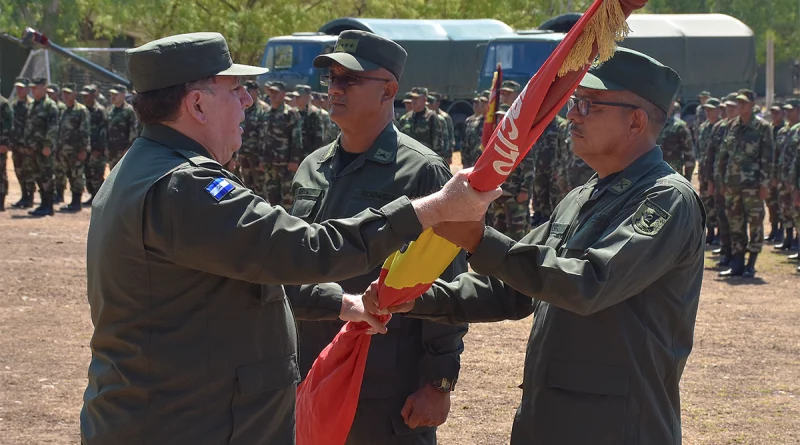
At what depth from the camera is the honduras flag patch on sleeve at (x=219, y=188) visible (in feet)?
9.45

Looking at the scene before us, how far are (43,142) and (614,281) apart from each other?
672 inches

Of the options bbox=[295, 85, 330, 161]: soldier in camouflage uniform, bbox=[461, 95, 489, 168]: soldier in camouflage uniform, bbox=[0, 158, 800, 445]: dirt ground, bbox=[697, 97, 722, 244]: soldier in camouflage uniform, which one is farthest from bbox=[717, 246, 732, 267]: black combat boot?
bbox=[295, 85, 330, 161]: soldier in camouflage uniform

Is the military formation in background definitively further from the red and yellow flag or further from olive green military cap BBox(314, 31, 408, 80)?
the red and yellow flag

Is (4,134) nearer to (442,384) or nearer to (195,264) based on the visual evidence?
(442,384)

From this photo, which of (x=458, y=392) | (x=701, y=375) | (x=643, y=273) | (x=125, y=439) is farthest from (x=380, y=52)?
(x=701, y=375)

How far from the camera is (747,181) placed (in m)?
13.3

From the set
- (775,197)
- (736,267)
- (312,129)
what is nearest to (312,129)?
(312,129)

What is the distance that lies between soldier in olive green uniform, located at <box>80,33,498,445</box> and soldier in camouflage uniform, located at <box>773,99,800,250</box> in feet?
40.8

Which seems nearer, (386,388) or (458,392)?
(386,388)

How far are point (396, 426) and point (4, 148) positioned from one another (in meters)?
16.4

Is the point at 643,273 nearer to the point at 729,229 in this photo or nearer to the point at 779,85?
the point at 729,229

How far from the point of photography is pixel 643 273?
3.09m

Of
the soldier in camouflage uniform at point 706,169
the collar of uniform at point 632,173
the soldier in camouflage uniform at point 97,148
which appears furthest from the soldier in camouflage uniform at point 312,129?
the collar of uniform at point 632,173

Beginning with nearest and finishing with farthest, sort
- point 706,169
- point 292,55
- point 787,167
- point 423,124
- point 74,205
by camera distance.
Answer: point 787,167 < point 706,169 < point 423,124 < point 74,205 < point 292,55
